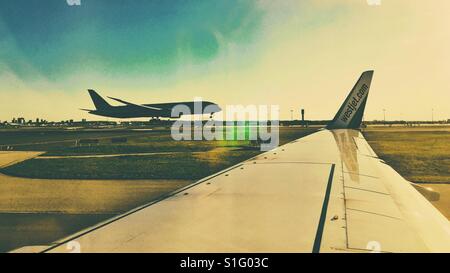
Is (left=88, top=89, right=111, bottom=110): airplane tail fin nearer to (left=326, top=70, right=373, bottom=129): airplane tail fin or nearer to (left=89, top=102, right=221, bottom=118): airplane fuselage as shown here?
(left=89, top=102, right=221, bottom=118): airplane fuselage

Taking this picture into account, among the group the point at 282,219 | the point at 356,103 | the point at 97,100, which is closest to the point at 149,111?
the point at 97,100

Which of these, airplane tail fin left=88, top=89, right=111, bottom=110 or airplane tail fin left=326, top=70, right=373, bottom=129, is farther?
airplane tail fin left=88, top=89, right=111, bottom=110

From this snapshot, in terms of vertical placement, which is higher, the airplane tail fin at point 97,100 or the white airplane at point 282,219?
the airplane tail fin at point 97,100

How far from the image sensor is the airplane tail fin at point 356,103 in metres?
8.92

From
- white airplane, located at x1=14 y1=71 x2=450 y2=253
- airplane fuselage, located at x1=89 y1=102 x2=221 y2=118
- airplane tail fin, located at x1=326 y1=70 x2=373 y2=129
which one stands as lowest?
white airplane, located at x1=14 y1=71 x2=450 y2=253

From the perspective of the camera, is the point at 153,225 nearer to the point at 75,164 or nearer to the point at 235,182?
the point at 235,182

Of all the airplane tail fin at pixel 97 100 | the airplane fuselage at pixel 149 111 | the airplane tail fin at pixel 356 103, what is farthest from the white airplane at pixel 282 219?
the airplane tail fin at pixel 97 100

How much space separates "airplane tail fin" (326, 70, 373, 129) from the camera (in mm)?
8922

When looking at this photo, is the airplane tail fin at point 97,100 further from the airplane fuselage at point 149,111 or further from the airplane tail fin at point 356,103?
the airplane tail fin at point 356,103

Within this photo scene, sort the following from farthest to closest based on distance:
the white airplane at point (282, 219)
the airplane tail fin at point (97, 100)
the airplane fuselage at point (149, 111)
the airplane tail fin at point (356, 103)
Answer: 1. the airplane tail fin at point (97, 100)
2. the airplane fuselage at point (149, 111)
3. the airplane tail fin at point (356, 103)
4. the white airplane at point (282, 219)

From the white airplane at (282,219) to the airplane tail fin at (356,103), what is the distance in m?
4.72

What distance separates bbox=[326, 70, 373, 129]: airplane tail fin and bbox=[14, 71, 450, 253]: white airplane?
4.72 metres

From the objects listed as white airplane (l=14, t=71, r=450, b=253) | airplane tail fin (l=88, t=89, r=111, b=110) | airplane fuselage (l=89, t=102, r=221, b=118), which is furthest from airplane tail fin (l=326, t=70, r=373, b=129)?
airplane tail fin (l=88, t=89, r=111, b=110)
